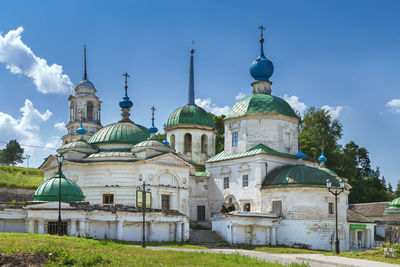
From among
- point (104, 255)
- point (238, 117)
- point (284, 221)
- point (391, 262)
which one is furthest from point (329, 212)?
point (104, 255)

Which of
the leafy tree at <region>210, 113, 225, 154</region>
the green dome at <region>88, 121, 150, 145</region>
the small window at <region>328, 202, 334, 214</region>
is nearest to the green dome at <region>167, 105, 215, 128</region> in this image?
the green dome at <region>88, 121, 150, 145</region>

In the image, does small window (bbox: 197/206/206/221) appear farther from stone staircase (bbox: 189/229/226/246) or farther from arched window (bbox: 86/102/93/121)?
arched window (bbox: 86/102/93/121)

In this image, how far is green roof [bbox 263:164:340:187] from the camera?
124 ft

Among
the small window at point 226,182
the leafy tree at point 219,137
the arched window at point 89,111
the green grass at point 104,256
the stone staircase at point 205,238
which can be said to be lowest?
the stone staircase at point 205,238

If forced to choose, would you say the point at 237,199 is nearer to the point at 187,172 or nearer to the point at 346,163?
the point at 187,172

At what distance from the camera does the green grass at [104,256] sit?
732 inches

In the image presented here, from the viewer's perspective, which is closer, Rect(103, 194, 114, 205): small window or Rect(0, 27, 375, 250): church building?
Rect(0, 27, 375, 250): church building

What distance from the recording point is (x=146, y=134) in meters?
45.1

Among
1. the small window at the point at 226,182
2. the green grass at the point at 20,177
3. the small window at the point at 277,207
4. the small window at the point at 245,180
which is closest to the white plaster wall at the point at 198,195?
the small window at the point at 226,182

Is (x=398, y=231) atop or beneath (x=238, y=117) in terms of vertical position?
beneath

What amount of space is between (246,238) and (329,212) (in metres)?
6.70

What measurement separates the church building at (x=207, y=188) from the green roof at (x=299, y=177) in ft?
0.29

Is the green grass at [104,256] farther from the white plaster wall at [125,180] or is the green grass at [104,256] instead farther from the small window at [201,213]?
the small window at [201,213]

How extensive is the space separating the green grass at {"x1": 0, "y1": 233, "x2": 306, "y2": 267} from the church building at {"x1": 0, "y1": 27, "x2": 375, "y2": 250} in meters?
9.26
